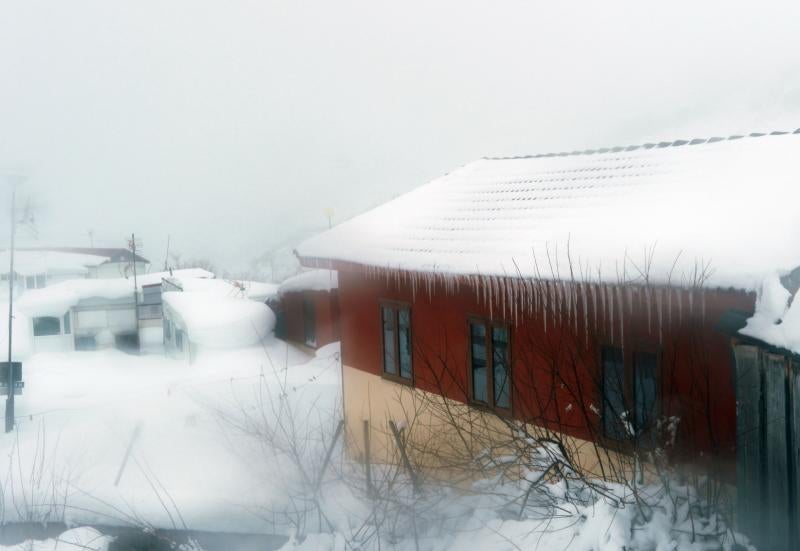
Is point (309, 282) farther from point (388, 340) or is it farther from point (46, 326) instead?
point (46, 326)

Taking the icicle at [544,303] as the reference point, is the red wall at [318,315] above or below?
below

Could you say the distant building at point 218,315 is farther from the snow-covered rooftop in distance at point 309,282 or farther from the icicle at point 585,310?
the icicle at point 585,310

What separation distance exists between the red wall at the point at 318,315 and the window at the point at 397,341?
496cm

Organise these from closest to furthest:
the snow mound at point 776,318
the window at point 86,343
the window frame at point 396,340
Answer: the snow mound at point 776,318 → the window frame at point 396,340 → the window at point 86,343

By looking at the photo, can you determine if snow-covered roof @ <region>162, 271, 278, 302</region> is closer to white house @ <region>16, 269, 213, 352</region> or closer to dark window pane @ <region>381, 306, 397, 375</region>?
white house @ <region>16, 269, 213, 352</region>

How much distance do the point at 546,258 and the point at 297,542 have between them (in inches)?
107

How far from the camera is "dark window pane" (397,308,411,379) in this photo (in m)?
7.21

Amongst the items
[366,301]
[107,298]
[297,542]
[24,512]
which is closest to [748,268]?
[297,542]

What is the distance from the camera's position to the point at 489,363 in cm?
605

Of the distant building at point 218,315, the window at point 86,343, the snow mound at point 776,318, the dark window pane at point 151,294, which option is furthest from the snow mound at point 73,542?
the dark window pane at point 151,294

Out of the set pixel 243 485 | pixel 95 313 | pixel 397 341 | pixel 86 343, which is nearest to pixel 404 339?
pixel 397 341

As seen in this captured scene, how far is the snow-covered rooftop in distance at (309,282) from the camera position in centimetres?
1352

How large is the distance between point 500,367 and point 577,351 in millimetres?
1221

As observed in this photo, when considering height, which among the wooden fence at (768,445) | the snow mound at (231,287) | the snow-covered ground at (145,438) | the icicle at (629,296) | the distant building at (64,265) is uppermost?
the distant building at (64,265)
